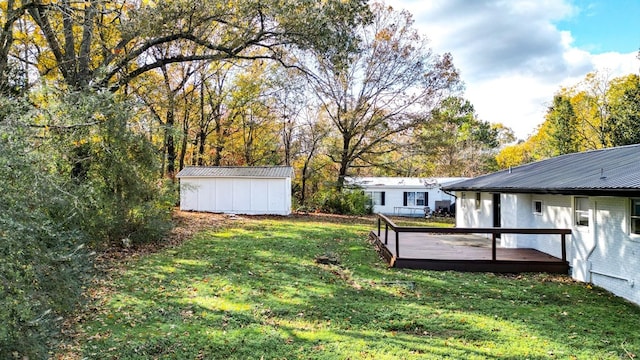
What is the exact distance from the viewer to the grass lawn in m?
4.87

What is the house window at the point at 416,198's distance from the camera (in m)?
28.8

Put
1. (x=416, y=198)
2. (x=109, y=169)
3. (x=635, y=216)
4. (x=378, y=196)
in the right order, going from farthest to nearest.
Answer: (x=378, y=196), (x=416, y=198), (x=109, y=169), (x=635, y=216)

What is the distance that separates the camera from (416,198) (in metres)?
28.8

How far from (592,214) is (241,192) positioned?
694 inches

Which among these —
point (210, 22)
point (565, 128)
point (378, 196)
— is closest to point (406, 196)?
point (378, 196)

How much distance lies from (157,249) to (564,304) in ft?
32.6

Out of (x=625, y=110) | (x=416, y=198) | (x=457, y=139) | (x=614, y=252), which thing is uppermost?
(x=625, y=110)

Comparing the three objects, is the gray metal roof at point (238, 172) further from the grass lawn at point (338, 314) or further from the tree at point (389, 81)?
the grass lawn at point (338, 314)

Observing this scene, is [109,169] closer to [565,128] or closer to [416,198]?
[416,198]

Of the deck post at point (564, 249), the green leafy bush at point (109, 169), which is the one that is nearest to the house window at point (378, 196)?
the green leafy bush at point (109, 169)

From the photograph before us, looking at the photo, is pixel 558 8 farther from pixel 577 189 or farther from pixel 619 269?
pixel 619 269

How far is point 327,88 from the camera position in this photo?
2392 centimetres

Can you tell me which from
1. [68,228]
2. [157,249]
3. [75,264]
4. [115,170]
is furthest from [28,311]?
[157,249]

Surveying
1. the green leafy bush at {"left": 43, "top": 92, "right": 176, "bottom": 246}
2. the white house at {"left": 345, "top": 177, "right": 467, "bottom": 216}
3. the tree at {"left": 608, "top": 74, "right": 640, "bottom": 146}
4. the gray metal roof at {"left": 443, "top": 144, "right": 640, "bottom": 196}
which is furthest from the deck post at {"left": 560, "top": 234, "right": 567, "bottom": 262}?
the tree at {"left": 608, "top": 74, "right": 640, "bottom": 146}
